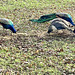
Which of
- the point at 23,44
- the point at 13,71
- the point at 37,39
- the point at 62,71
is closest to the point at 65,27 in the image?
the point at 37,39

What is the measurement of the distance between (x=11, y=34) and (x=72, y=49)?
3.25 metres

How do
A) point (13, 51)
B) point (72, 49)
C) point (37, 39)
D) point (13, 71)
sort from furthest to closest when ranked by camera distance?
point (37, 39), point (72, 49), point (13, 51), point (13, 71)

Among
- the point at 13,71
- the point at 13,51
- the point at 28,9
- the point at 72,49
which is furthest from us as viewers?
the point at 28,9

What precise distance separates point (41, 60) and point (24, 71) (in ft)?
3.29

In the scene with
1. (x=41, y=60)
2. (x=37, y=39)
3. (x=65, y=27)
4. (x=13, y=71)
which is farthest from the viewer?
(x=65, y=27)

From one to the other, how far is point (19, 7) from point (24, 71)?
11.6 meters

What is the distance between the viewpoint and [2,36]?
9.02 m

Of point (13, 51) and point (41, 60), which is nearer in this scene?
point (41, 60)

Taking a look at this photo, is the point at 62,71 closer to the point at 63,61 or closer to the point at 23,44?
the point at 63,61

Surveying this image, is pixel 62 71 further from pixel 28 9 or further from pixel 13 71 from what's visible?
A: pixel 28 9

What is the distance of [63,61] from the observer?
6.74 meters

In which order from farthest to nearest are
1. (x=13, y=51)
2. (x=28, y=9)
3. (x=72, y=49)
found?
(x=28, y=9) → (x=72, y=49) → (x=13, y=51)

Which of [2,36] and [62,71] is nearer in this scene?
[62,71]

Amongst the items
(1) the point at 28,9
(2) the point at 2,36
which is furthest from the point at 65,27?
(1) the point at 28,9
